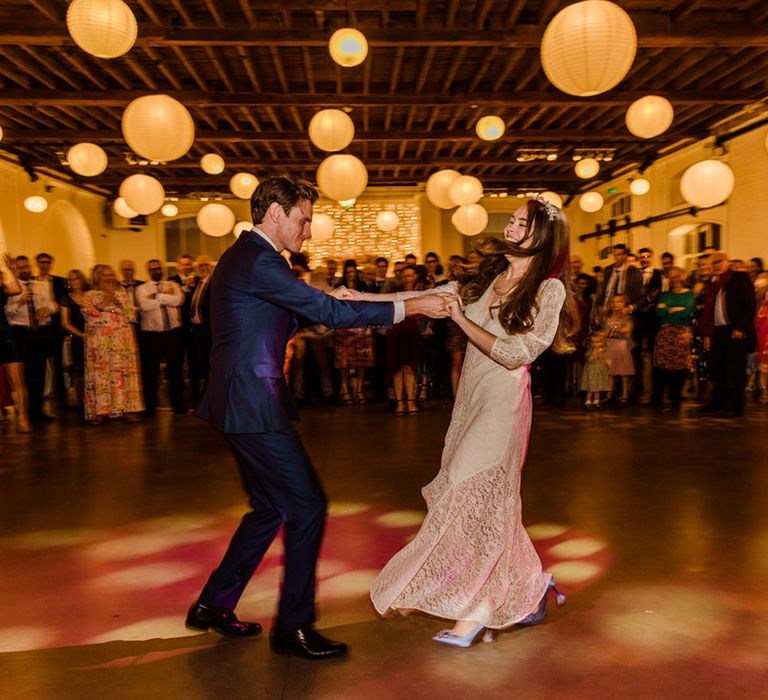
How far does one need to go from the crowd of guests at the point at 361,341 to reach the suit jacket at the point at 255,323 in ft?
12.9

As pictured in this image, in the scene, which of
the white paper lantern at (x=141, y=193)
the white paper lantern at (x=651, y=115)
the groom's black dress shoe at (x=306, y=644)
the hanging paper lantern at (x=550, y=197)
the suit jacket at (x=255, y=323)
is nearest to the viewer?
the suit jacket at (x=255, y=323)

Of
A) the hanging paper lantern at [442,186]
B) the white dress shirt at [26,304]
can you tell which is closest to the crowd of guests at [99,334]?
the white dress shirt at [26,304]

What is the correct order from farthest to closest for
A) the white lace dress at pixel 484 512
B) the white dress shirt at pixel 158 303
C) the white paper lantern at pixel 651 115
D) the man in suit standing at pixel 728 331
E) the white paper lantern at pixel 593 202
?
the white paper lantern at pixel 593 202
the white dress shirt at pixel 158 303
the man in suit standing at pixel 728 331
the white paper lantern at pixel 651 115
the white lace dress at pixel 484 512

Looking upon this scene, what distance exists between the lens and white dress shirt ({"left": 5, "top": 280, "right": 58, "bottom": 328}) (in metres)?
6.10

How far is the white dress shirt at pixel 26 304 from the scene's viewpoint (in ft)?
20.0

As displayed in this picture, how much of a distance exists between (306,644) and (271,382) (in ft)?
2.36

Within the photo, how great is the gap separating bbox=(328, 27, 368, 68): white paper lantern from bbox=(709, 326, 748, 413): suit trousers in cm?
378

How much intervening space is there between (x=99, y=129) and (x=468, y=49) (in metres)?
5.87

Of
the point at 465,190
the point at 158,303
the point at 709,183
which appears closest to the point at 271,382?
the point at 158,303

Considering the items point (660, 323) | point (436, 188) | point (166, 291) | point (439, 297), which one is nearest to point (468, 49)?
→ point (436, 188)

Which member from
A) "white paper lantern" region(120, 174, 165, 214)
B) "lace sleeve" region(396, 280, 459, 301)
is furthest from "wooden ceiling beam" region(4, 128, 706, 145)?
"lace sleeve" region(396, 280, 459, 301)

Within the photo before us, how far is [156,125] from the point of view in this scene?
4770 mm

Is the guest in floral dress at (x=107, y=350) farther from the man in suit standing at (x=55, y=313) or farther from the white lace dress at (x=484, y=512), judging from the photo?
the white lace dress at (x=484, y=512)

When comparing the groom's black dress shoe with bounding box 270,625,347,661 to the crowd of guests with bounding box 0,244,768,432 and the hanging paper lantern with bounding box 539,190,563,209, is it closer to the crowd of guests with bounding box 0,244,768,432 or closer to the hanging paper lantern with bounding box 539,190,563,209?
the hanging paper lantern with bounding box 539,190,563,209
